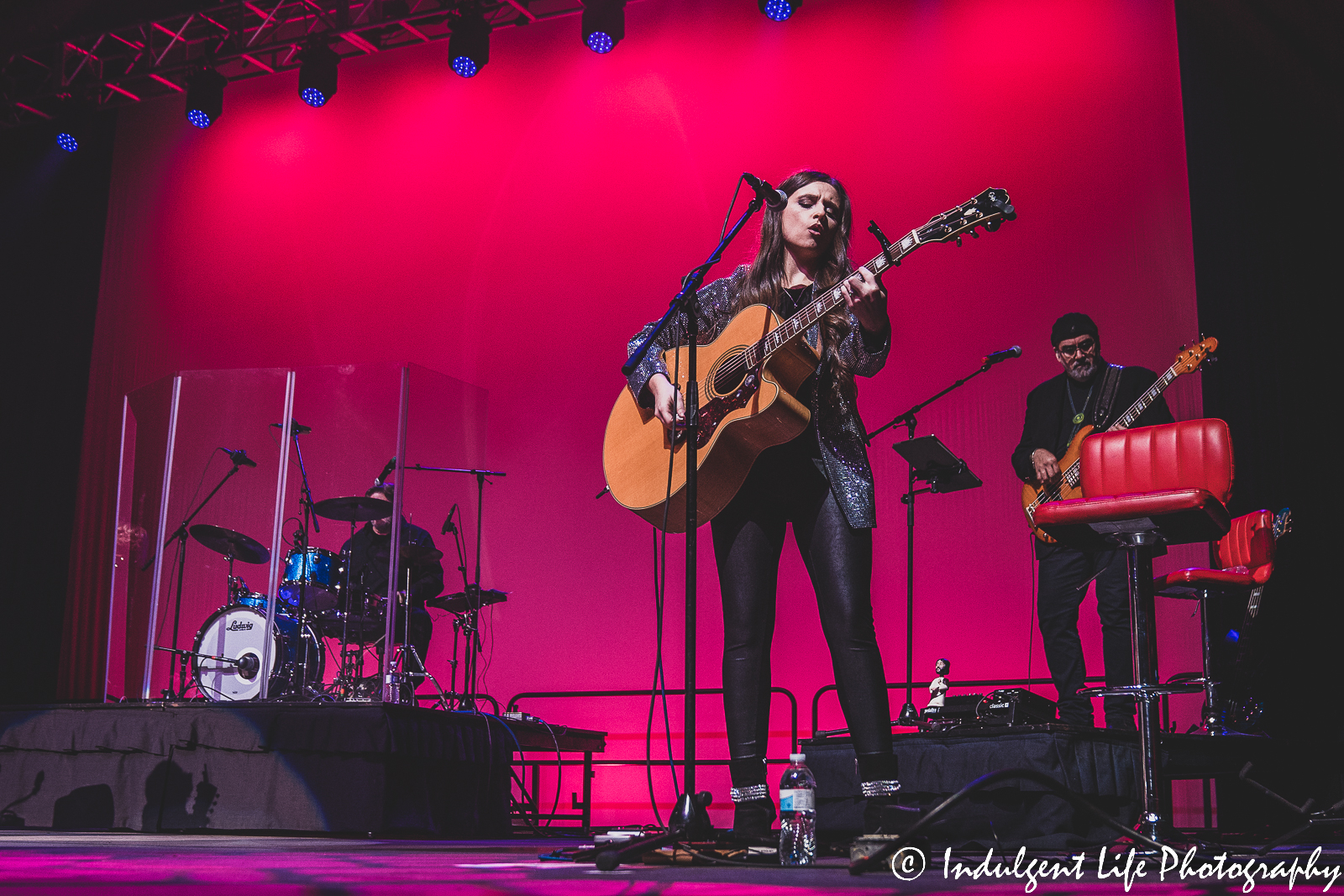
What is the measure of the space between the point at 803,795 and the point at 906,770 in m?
1.57

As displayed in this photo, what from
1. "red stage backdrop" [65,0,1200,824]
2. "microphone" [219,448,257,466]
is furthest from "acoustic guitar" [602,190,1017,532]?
"red stage backdrop" [65,0,1200,824]

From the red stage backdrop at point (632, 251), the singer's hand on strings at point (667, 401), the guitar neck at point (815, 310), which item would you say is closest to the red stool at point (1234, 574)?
the red stage backdrop at point (632, 251)

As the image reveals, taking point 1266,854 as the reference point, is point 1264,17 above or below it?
above

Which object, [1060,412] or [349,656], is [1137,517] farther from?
[349,656]

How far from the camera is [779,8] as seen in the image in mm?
6762

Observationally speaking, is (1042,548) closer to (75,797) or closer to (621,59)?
(75,797)

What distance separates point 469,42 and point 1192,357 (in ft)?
15.4

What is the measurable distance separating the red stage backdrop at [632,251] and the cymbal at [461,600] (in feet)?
1.59

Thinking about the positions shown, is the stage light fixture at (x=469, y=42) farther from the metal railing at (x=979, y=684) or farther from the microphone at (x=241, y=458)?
the metal railing at (x=979, y=684)

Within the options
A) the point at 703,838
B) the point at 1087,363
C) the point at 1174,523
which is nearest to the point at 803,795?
the point at 703,838

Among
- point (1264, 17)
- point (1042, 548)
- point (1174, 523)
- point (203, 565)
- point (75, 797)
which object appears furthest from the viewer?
point (1264, 17)

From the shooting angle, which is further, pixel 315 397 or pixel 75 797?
pixel 315 397

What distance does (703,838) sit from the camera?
2225 millimetres

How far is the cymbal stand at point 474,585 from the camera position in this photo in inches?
244
